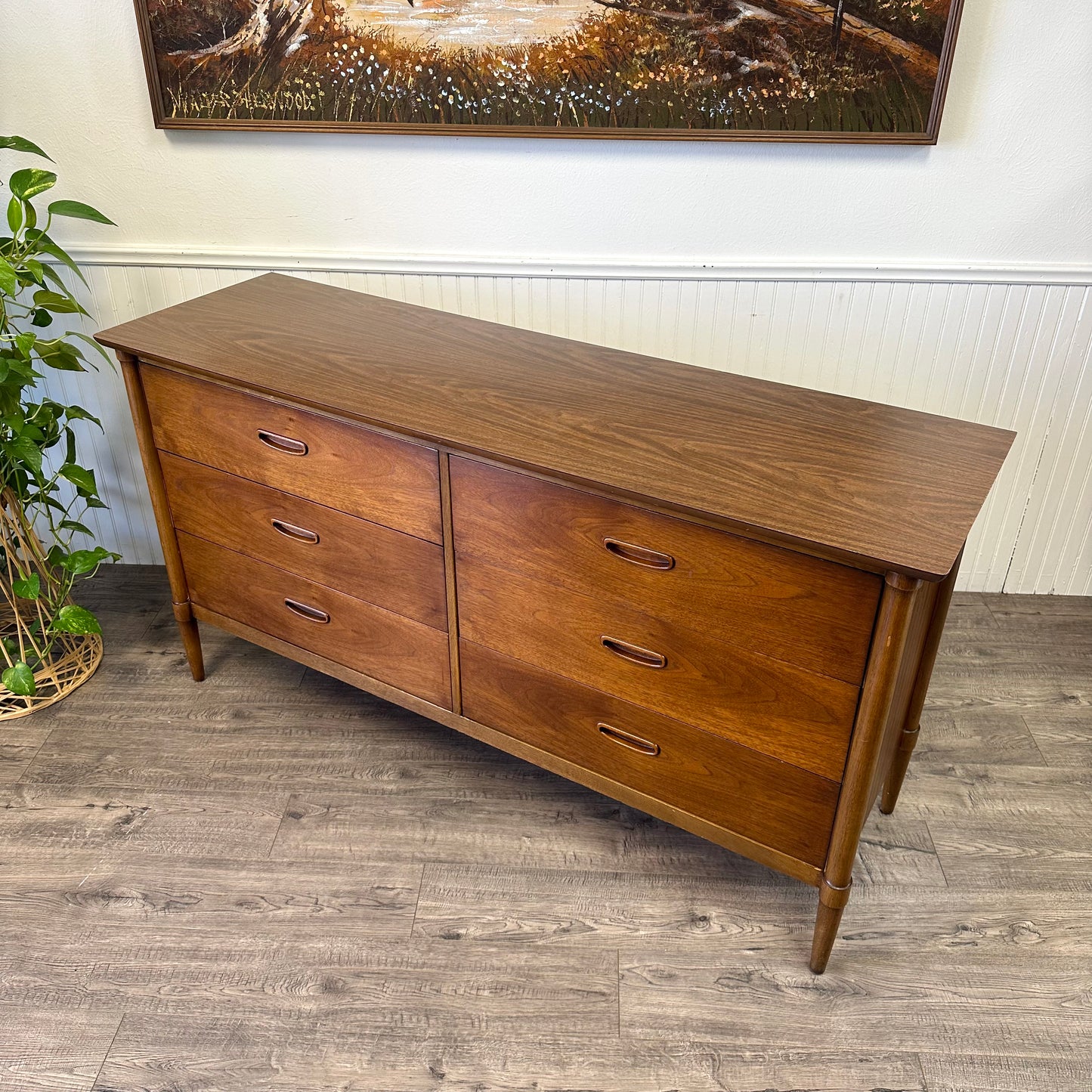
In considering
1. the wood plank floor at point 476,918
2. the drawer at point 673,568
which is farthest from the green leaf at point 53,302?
the drawer at point 673,568

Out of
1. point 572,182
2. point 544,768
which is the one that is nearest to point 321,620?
point 544,768

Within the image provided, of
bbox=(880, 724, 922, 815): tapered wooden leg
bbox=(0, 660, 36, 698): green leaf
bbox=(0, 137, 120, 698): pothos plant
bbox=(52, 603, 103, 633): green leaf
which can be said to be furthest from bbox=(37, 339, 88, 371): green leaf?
bbox=(880, 724, 922, 815): tapered wooden leg

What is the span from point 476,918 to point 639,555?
726 mm

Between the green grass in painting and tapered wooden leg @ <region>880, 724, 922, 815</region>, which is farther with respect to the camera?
the green grass in painting

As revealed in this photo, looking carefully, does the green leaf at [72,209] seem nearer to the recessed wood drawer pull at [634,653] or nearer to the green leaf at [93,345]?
the green leaf at [93,345]

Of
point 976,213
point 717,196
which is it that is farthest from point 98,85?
point 976,213

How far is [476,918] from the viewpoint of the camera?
1668mm

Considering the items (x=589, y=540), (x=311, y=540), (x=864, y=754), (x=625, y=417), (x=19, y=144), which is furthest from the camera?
(x=19, y=144)

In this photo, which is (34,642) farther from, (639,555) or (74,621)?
(639,555)

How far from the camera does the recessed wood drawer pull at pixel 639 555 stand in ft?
4.55

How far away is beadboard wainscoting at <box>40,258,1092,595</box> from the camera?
2.16 metres

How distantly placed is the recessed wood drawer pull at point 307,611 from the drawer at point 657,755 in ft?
1.10

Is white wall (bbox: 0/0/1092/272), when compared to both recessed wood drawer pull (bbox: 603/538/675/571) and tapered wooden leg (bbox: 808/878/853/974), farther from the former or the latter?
tapered wooden leg (bbox: 808/878/853/974)

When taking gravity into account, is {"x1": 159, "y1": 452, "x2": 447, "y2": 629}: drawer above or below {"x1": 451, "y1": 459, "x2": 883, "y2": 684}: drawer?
below
